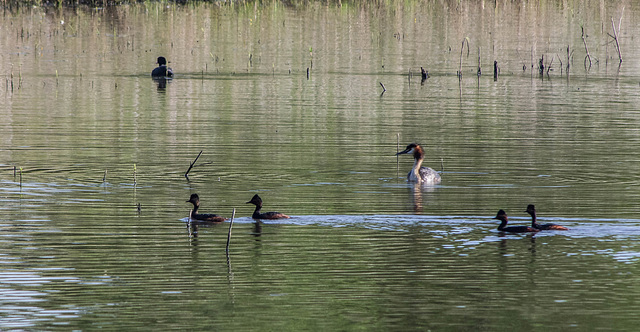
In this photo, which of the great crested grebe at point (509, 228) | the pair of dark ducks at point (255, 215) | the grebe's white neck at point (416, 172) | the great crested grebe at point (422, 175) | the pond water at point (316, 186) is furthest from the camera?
the grebe's white neck at point (416, 172)

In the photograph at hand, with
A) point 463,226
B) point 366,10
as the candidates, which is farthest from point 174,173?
point 366,10

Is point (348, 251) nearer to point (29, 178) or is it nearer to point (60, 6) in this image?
point (29, 178)

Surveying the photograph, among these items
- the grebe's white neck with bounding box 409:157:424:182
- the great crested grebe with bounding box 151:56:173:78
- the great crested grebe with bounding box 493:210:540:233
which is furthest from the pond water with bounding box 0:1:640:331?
the great crested grebe with bounding box 151:56:173:78

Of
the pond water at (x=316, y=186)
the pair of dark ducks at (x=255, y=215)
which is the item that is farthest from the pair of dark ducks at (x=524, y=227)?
the pair of dark ducks at (x=255, y=215)

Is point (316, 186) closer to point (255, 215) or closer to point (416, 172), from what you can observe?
point (416, 172)

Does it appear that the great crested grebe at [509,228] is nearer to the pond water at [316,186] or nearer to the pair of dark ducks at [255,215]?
the pond water at [316,186]

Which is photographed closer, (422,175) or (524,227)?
(524,227)

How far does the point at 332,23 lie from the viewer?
50.6 metres

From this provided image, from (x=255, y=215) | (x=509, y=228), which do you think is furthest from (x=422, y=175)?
(x=509, y=228)

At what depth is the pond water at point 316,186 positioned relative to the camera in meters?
10.2

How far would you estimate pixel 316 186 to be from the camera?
17.2 meters

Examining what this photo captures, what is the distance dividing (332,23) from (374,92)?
2026 centimetres

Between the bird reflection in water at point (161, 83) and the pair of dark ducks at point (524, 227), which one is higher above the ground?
the bird reflection in water at point (161, 83)

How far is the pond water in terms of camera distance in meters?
10.2
